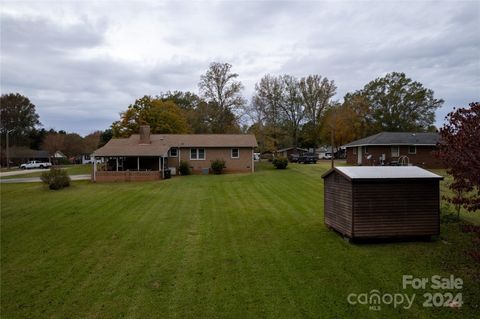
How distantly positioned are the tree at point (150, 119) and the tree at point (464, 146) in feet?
140

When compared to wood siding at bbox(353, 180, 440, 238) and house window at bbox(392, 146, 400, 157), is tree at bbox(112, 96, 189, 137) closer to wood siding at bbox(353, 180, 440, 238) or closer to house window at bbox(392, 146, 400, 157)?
house window at bbox(392, 146, 400, 157)

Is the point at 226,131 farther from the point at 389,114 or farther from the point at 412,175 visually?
the point at 412,175

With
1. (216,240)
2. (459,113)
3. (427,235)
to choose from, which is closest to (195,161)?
(216,240)

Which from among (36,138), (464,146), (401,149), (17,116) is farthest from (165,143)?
(36,138)

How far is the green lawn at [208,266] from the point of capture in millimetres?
6258

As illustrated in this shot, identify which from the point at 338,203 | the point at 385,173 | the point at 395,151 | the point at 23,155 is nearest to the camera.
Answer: the point at 385,173

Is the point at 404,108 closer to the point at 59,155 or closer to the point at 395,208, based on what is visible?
the point at 395,208

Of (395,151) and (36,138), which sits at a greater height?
(36,138)

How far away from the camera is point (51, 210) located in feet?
52.5

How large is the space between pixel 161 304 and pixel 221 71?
159 ft

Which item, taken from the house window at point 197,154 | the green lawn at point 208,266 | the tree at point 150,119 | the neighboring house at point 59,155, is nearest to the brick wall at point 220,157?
the house window at point 197,154

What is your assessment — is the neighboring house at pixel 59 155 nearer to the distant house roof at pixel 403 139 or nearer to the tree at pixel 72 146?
the tree at pixel 72 146

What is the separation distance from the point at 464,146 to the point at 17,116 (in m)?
96.1

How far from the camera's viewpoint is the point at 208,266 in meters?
8.21
